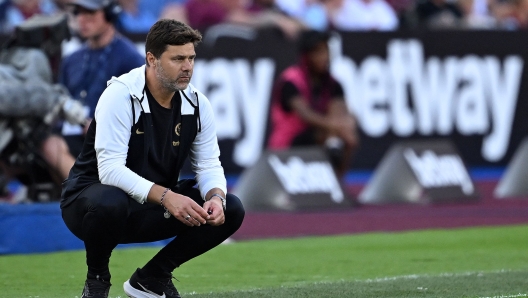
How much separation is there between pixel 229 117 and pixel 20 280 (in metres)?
7.94

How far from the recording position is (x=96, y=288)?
6.13 meters

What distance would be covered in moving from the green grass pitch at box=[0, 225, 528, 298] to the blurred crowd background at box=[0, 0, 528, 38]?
5.69 meters

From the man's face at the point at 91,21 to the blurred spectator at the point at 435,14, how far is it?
9.16 metres

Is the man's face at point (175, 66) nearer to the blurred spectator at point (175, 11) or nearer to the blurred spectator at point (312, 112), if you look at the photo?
the blurred spectator at point (312, 112)

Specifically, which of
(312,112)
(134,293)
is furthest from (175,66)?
(312,112)

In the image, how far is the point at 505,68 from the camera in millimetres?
17531

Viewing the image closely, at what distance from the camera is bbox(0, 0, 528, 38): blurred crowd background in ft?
50.2

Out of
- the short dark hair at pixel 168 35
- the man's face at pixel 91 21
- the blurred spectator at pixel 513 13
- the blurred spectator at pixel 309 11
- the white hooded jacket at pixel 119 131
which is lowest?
the blurred spectator at pixel 513 13

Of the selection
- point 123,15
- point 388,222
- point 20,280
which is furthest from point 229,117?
point 20,280

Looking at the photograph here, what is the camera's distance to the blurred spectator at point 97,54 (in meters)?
9.89

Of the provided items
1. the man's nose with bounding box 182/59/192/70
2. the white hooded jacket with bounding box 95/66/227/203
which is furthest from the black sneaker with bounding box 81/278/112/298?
the man's nose with bounding box 182/59/192/70

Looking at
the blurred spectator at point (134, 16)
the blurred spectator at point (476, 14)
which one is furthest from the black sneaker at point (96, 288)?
the blurred spectator at point (476, 14)

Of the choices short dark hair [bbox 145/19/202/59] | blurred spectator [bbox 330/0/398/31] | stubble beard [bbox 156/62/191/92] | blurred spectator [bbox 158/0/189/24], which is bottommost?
blurred spectator [bbox 330/0/398/31]

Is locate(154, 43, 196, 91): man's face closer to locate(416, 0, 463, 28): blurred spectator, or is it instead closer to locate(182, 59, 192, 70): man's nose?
locate(182, 59, 192, 70): man's nose
